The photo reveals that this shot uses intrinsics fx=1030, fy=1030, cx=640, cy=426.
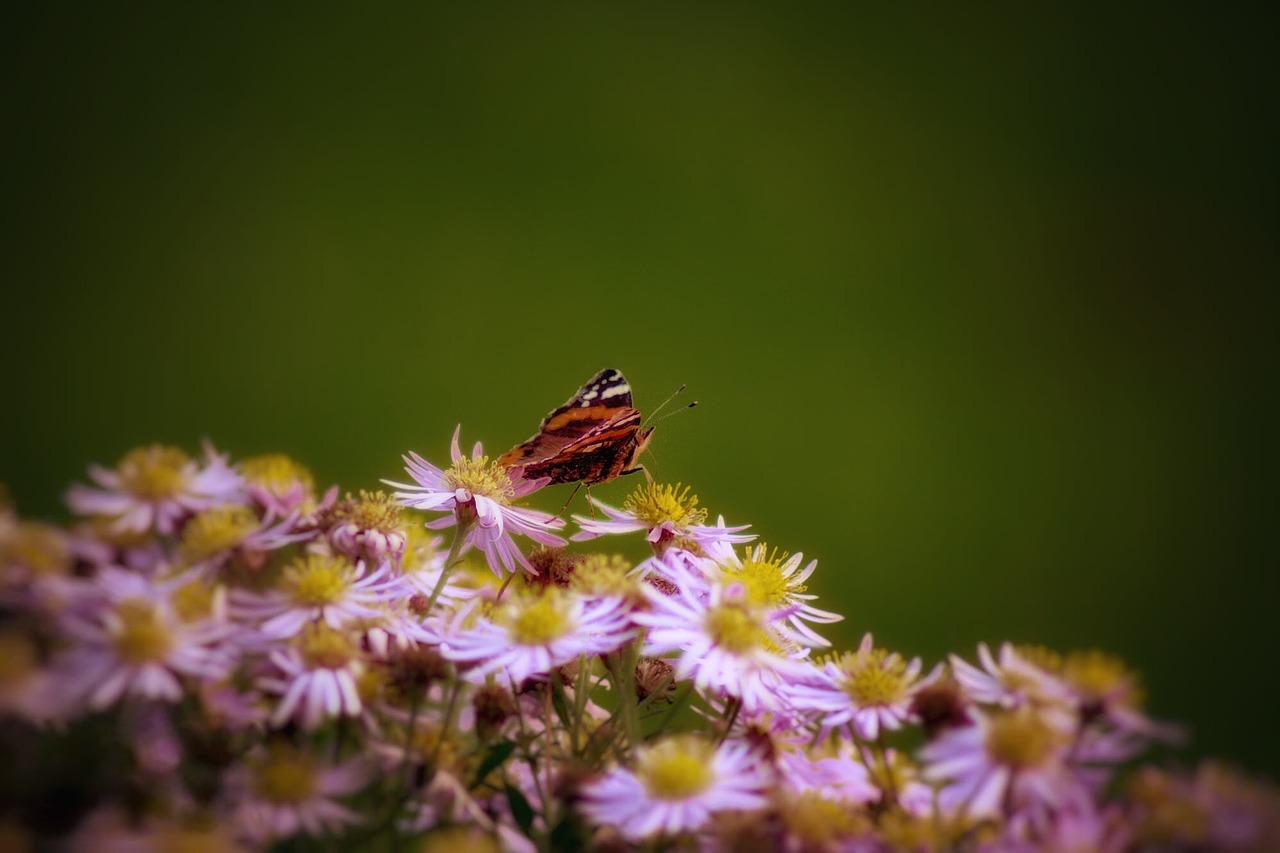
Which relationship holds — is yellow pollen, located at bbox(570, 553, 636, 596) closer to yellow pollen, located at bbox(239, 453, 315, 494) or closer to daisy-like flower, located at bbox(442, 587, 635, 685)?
daisy-like flower, located at bbox(442, 587, 635, 685)

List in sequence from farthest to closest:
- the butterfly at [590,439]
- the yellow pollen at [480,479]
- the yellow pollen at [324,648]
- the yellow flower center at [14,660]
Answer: the butterfly at [590,439], the yellow pollen at [480,479], the yellow pollen at [324,648], the yellow flower center at [14,660]

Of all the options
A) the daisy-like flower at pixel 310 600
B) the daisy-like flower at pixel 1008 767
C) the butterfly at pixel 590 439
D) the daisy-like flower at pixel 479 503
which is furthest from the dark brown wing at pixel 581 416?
the daisy-like flower at pixel 1008 767

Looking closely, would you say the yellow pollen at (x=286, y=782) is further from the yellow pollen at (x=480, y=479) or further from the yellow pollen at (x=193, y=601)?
the yellow pollen at (x=480, y=479)

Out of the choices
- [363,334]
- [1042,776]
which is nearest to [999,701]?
[1042,776]

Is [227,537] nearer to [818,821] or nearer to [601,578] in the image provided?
[601,578]

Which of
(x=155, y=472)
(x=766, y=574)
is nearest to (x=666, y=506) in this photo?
(x=766, y=574)

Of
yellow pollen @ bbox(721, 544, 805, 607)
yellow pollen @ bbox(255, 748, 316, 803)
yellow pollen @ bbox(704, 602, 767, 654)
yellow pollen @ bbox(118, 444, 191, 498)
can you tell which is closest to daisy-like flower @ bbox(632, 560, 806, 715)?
yellow pollen @ bbox(704, 602, 767, 654)
